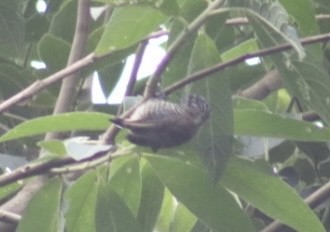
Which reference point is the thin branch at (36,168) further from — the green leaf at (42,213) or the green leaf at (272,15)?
the green leaf at (272,15)

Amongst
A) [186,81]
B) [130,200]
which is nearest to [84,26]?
[130,200]

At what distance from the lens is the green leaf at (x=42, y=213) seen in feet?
3.25

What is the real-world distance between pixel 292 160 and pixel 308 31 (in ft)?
1.48

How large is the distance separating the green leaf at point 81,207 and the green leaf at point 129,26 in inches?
5.8

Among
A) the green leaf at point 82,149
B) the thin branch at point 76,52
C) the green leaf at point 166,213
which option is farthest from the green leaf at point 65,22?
the green leaf at point 82,149

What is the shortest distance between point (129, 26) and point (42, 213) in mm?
217

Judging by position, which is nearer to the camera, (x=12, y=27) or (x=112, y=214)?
(x=112, y=214)

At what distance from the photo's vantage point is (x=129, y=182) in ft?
3.29

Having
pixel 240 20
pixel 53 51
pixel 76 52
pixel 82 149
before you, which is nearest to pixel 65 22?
pixel 53 51

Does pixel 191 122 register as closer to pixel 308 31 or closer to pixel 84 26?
pixel 308 31

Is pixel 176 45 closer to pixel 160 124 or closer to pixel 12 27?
pixel 160 124

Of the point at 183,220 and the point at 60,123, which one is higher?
the point at 60,123

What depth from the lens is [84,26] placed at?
44.8 inches

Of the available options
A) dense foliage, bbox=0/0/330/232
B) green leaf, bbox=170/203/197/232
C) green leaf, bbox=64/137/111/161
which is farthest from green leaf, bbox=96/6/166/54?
green leaf, bbox=170/203/197/232
